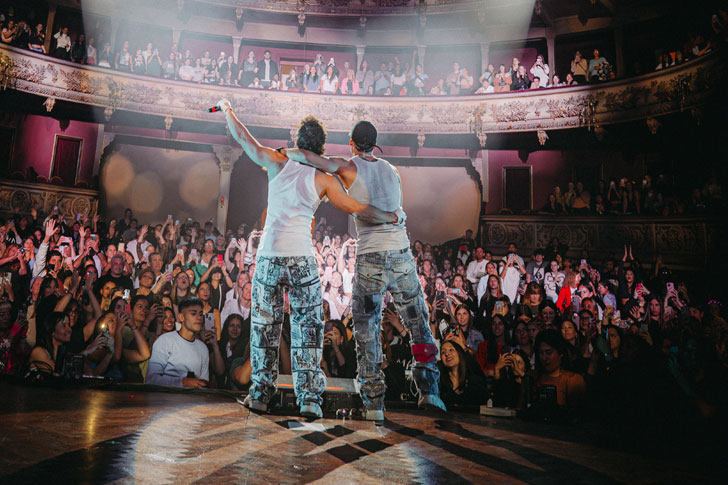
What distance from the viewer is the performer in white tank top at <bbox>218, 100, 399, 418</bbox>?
11.2 ft

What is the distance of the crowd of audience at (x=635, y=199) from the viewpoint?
32.1 ft

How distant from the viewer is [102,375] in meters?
4.77

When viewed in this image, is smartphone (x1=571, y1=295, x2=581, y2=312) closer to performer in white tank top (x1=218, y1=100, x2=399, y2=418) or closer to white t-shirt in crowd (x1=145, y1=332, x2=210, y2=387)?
performer in white tank top (x1=218, y1=100, x2=399, y2=418)

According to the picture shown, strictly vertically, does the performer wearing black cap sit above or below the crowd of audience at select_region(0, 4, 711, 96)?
below

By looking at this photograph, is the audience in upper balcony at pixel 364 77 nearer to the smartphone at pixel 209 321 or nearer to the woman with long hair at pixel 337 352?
the smartphone at pixel 209 321

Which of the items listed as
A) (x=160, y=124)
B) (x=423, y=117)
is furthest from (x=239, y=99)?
(x=423, y=117)

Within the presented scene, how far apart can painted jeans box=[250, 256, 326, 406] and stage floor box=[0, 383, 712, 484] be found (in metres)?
0.26

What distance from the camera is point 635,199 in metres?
11.2

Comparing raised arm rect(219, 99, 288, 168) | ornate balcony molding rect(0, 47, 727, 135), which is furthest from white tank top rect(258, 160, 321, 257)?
ornate balcony molding rect(0, 47, 727, 135)

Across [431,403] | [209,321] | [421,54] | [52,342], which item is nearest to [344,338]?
[209,321]

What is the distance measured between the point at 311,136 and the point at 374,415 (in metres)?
2.15

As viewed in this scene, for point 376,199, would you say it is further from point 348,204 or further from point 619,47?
point 619,47

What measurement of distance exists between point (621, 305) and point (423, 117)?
725 centimetres

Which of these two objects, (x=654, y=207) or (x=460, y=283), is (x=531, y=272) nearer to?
(x=460, y=283)
